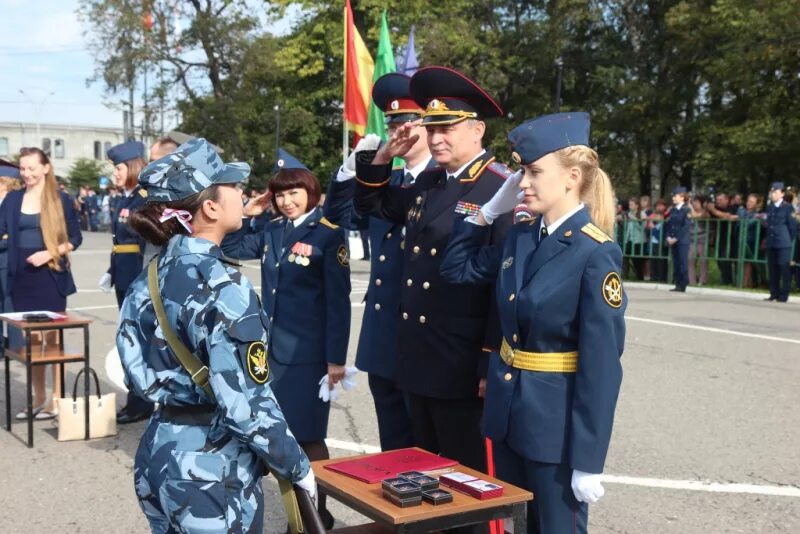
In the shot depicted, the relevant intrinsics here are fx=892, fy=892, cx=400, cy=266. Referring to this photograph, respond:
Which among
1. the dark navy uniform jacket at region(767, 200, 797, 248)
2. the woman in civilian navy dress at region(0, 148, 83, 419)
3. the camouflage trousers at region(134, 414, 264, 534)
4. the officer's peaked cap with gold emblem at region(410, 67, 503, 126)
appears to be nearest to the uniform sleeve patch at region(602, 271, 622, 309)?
the officer's peaked cap with gold emblem at region(410, 67, 503, 126)

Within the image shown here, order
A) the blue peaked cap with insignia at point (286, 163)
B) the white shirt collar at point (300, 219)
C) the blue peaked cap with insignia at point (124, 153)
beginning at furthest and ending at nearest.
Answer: the blue peaked cap with insignia at point (124, 153)
the blue peaked cap with insignia at point (286, 163)
the white shirt collar at point (300, 219)

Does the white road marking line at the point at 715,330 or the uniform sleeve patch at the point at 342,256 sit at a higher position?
the uniform sleeve patch at the point at 342,256

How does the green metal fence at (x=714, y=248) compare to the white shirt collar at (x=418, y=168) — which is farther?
the green metal fence at (x=714, y=248)

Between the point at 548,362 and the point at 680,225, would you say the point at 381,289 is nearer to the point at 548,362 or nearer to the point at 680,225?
the point at 548,362

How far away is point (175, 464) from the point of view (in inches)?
97.7

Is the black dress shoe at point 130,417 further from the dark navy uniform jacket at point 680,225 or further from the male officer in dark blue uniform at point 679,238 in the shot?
the dark navy uniform jacket at point 680,225

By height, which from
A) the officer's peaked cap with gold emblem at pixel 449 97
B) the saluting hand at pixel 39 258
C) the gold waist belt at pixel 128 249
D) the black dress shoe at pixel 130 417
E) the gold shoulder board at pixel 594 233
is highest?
the officer's peaked cap with gold emblem at pixel 449 97

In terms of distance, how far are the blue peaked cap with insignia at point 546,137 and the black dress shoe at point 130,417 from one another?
4.58m

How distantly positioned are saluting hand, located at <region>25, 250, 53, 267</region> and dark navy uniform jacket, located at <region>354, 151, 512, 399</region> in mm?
3974

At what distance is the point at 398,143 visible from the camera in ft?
12.0

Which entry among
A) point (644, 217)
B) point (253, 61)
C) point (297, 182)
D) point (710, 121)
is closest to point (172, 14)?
point (253, 61)

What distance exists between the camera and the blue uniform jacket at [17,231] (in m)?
6.83

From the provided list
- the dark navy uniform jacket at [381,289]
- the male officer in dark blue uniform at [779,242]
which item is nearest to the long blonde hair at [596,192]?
the dark navy uniform jacket at [381,289]

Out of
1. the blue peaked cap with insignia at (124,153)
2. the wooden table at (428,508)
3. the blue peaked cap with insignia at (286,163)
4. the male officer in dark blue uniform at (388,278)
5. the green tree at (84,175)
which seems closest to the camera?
the wooden table at (428,508)
